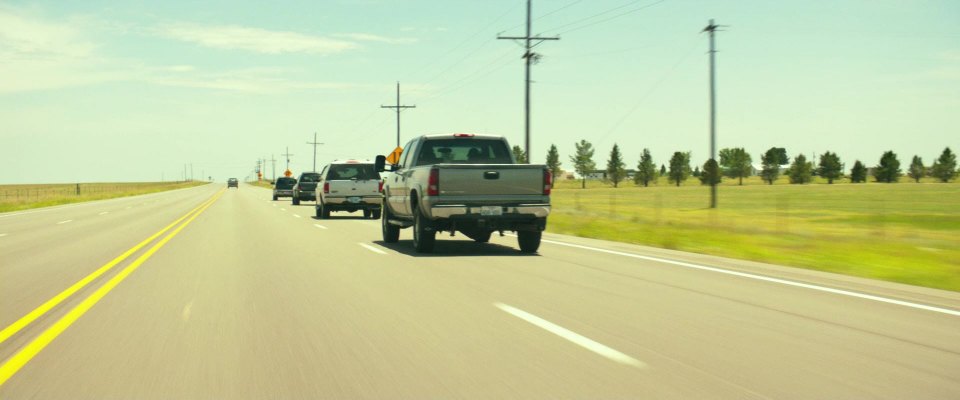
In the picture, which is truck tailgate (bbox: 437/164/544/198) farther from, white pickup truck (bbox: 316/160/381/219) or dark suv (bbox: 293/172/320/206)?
dark suv (bbox: 293/172/320/206)

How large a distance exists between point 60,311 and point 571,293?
511cm

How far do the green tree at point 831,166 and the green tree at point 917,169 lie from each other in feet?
43.0

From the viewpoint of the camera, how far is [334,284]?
993 centimetres

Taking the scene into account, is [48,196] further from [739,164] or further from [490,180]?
[739,164]

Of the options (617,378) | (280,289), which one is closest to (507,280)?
(280,289)

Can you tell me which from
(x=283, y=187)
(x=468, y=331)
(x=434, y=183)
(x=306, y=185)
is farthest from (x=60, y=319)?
(x=283, y=187)

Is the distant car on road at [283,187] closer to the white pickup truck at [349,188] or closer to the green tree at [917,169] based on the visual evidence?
the white pickup truck at [349,188]

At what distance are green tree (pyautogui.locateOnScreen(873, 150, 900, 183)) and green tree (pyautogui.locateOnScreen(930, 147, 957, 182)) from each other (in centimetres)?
869

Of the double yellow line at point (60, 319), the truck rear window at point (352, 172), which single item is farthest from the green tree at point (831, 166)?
the double yellow line at point (60, 319)

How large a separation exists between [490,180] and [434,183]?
97cm

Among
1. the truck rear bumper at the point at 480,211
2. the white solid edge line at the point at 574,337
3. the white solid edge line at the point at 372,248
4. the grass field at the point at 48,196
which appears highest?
the truck rear bumper at the point at 480,211

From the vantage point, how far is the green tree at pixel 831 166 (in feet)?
469

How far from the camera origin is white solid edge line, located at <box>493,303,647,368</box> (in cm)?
561

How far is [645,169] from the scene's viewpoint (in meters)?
141
